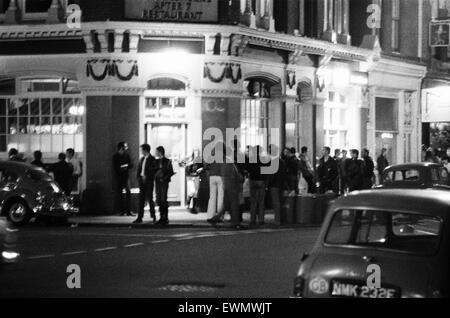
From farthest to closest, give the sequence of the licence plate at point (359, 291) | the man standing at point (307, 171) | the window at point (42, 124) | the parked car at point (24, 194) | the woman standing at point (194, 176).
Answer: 1. the man standing at point (307, 171)
2. the window at point (42, 124)
3. the woman standing at point (194, 176)
4. the parked car at point (24, 194)
5. the licence plate at point (359, 291)

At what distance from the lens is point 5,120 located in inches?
1157

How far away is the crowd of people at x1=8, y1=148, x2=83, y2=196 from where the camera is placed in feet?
87.6

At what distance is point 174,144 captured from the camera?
28875 mm

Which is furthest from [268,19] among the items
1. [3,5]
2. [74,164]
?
[3,5]

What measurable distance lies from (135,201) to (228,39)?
5240 mm

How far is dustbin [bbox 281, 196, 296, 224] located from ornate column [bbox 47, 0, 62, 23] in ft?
27.8

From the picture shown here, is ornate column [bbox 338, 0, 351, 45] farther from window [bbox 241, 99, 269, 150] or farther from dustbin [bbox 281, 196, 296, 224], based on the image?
dustbin [bbox 281, 196, 296, 224]

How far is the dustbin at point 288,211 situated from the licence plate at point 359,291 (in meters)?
16.3

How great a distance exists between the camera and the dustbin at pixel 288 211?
25.3 m

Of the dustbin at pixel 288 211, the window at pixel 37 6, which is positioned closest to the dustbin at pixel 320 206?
the dustbin at pixel 288 211

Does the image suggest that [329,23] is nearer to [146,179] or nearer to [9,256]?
[146,179]

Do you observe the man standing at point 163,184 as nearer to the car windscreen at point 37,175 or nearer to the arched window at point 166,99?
the car windscreen at point 37,175
